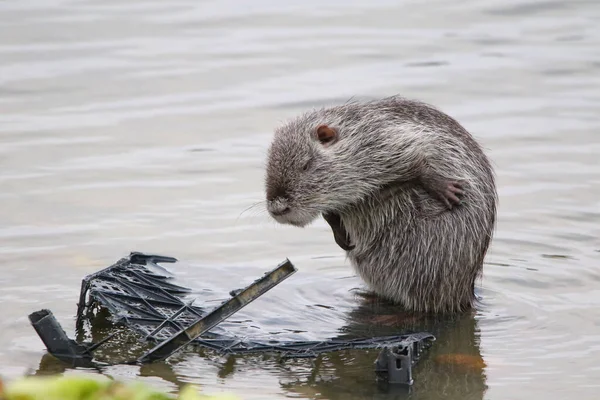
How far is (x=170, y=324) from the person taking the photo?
5.41m

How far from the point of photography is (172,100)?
10141mm

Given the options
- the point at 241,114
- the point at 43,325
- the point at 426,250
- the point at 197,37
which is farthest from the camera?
the point at 197,37

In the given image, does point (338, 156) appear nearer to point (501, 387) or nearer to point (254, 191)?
point (501, 387)

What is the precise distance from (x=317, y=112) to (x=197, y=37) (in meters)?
5.87

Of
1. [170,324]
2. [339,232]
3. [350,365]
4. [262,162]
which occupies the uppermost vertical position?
[262,162]

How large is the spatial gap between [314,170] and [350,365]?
1176 millimetres

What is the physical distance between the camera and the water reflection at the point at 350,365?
201 inches

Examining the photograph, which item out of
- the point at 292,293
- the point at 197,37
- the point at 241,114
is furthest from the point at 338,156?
the point at 197,37

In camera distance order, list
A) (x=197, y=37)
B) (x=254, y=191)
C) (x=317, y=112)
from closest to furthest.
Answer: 1. (x=317, y=112)
2. (x=254, y=191)
3. (x=197, y=37)

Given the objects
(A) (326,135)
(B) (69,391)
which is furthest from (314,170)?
(B) (69,391)

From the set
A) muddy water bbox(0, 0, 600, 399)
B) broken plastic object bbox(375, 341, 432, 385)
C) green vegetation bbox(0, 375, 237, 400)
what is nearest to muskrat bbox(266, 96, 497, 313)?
muddy water bbox(0, 0, 600, 399)

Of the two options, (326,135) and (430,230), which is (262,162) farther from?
(430,230)

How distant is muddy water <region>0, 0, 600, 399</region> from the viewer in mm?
5582

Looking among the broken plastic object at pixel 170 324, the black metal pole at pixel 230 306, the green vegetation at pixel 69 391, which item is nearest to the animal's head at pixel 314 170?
the broken plastic object at pixel 170 324
